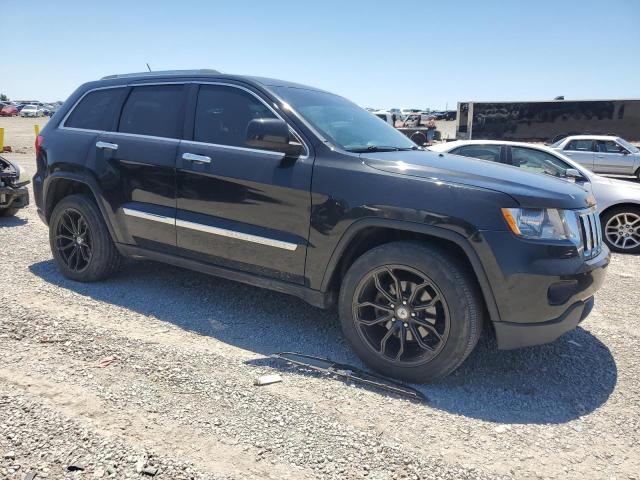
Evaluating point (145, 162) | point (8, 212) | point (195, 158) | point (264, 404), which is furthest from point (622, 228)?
point (8, 212)

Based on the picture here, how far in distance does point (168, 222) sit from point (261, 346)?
129 centimetres

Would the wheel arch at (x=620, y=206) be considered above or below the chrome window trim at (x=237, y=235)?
below

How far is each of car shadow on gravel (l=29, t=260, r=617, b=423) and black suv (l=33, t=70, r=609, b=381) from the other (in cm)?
28

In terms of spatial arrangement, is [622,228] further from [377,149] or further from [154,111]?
[154,111]

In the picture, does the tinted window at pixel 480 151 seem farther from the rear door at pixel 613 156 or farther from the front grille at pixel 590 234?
the rear door at pixel 613 156

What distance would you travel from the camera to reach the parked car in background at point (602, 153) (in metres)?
14.9

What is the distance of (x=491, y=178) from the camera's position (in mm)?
3102

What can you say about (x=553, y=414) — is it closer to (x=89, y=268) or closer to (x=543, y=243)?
(x=543, y=243)

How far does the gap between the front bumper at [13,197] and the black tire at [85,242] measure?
2.98 m

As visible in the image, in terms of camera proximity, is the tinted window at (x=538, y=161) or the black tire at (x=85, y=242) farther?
the tinted window at (x=538, y=161)

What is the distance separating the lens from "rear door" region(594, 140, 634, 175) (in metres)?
15.0

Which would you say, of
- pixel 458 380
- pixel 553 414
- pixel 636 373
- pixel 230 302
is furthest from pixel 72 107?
pixel 636 373

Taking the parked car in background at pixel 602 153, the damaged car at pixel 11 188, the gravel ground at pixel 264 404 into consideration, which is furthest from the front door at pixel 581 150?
the damaged car at pixel 11 188

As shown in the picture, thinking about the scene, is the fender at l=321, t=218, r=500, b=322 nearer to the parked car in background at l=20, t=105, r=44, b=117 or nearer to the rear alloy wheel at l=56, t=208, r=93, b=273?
the rear alloy wheel at l=56, t=208, r=93, b=273
